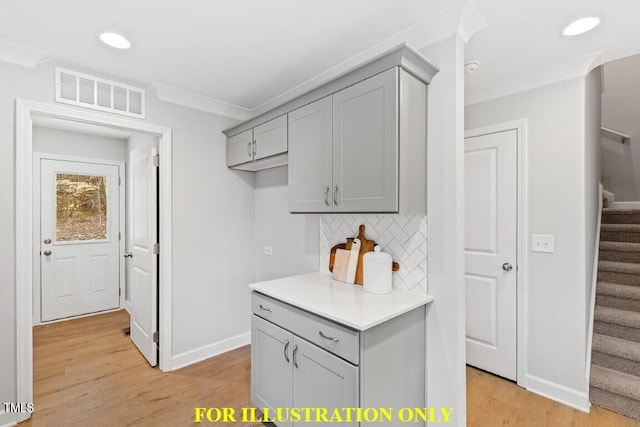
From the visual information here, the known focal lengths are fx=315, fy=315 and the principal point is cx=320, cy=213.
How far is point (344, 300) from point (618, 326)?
2.32 m

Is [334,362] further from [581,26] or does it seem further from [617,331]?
[617,331]

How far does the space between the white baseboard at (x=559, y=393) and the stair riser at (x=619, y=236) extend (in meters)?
2.05

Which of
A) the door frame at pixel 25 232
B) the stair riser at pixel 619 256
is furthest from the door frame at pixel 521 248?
the door frame at pixel 25 232

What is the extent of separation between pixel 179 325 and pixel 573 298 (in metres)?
3.03

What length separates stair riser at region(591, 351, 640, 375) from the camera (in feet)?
7.34

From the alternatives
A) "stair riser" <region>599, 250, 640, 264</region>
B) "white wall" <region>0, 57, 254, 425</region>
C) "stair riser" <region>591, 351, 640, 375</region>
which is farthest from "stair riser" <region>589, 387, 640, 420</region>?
"white wall" <region>0, 57, 254, 425</region>

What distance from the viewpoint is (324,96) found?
1950 mm

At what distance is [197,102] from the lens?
9.22 feet

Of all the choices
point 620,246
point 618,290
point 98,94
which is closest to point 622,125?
point 620,246

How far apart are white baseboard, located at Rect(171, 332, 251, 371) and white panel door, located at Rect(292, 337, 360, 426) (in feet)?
4.73

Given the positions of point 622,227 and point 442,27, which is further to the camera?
point 622,227

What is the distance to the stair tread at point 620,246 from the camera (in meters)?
3.02

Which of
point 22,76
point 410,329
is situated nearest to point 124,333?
point 22,76

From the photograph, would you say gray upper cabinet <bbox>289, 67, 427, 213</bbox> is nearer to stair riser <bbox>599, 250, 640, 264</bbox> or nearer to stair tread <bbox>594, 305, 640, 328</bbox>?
stair tread <bbox>594, 305, 640, 328</bbox>
